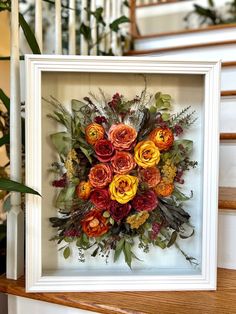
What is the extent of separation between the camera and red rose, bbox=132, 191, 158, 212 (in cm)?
69

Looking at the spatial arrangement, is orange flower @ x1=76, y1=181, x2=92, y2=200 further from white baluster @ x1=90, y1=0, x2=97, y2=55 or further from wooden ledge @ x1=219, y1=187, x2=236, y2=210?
white baluster @ x1=90, y1=0, x2=97, y2=55

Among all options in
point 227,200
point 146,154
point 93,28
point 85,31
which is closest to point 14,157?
point 146,154

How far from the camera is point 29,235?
26.7 inches

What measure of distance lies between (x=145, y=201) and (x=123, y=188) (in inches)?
2.4

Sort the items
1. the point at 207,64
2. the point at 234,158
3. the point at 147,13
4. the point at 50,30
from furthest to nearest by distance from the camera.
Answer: the point at 147,13 → the point at 50,30 → the point at 234,158 → the point at 207,64

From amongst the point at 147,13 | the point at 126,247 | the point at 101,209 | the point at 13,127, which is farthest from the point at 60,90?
the point at 147,13

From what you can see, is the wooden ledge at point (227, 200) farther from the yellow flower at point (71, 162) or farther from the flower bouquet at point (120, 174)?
the yellow flower at point (71, 162)

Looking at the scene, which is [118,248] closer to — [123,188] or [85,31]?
[123,188]

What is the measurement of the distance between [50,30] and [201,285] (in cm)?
188

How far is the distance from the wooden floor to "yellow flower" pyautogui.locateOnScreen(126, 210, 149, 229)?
0.51 ft

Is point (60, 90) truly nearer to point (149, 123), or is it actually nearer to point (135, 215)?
point (149, 123)

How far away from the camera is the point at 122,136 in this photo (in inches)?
26.9

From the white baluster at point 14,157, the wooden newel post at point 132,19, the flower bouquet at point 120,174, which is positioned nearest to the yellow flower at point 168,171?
the flower bouquet at point 120,174

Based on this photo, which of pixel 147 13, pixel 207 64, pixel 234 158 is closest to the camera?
pixel 207 64
